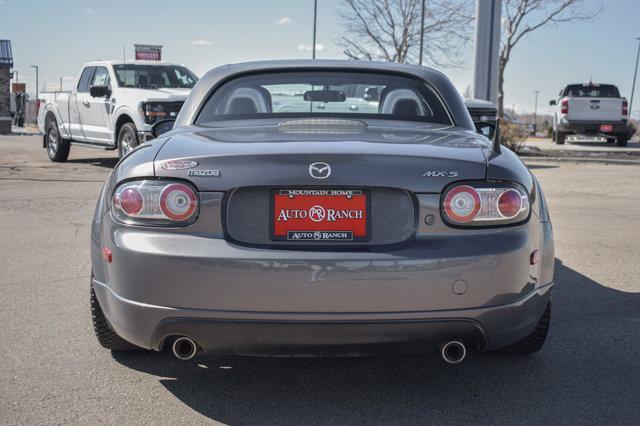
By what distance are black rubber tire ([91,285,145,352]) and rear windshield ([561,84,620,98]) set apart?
988 inches

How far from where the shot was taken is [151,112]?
1311 centimetres

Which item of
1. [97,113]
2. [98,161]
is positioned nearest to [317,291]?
[97,113]

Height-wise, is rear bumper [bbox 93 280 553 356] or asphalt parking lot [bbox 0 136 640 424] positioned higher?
rear bumper [bbox 93 280 553 356]

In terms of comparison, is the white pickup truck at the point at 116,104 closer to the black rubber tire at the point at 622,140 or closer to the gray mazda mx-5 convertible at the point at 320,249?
the gray mazda mx-5 convertible at the point at 320,249

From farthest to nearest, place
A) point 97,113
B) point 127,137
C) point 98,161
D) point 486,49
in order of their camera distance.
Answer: point 98,161, point 486,49, point 97,113, point 127,137

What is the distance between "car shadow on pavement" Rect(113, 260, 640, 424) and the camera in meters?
3.26

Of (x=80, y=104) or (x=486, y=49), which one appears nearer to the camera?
(x=80, y=104)

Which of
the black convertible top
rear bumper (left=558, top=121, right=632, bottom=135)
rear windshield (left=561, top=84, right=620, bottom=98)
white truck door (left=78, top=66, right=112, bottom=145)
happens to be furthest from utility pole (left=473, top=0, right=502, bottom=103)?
the black convertible top

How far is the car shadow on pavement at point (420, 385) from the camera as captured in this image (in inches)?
128

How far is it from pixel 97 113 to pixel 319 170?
1245 centimetres

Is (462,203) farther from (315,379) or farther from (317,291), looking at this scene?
(315,379)

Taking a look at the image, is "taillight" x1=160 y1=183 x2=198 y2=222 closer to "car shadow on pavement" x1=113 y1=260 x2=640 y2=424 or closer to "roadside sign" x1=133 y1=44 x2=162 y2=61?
"car shadow on pavement" x1=113 y1=260 x2=640 y2=424

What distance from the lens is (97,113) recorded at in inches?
579

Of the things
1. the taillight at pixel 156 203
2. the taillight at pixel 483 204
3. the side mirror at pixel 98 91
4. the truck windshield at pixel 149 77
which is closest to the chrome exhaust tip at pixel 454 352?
the taillight at pixel 483 204
